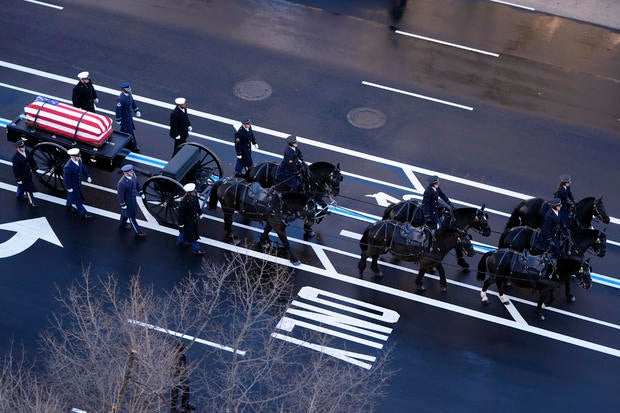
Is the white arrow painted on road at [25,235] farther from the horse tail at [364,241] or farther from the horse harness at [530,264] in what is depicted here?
the horse harness at [530,264]

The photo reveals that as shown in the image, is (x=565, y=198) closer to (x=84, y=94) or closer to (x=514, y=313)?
(x=514, y=313)

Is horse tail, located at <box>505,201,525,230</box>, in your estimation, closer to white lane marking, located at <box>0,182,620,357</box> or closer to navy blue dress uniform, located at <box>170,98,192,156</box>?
white lane marking, located at <box>0,182,620,357</box>

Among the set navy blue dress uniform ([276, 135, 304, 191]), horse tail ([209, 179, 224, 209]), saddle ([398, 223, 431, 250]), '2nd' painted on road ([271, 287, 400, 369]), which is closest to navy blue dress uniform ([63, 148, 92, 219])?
horse tail ([209, 179, 224, 209])

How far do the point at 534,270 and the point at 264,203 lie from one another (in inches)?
233

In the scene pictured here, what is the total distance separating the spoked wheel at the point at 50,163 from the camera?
1964 centimetres

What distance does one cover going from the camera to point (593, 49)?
26969 millimetres

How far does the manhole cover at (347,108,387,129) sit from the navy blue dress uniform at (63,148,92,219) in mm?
7653

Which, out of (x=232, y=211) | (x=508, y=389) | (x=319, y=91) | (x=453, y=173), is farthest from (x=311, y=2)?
(x=508, y=389)

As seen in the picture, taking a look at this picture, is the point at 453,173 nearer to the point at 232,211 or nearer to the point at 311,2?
→ the point at 232,211

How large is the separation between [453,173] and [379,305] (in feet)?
17.2

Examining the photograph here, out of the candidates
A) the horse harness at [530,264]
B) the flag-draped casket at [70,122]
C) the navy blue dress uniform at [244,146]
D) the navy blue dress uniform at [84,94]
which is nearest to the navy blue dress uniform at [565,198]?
the horse harness at [530,264]

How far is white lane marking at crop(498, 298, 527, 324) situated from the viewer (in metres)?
18.7

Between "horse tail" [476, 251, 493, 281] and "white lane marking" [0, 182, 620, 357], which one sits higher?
"horse tail" [476, 251, 493, 281]

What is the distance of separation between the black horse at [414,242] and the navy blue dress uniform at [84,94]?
26.7 ft
